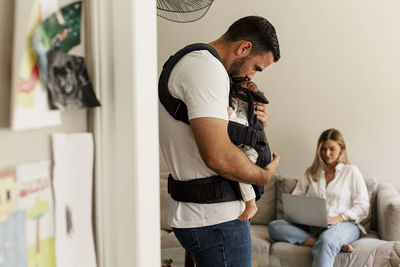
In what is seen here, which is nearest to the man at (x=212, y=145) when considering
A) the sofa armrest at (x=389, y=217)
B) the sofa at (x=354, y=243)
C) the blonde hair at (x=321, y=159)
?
the sofa at (x=354, y=243)

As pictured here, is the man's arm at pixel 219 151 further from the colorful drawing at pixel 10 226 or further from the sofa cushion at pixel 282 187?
the sofa cushion at pixel 282 187

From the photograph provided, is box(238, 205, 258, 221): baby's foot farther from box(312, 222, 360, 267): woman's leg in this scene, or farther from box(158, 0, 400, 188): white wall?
box(158, 0, 400, 188): white wall

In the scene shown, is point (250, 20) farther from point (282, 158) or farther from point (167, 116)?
point (282, 158)

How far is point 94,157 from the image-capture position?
60cm

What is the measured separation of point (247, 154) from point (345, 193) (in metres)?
2.15

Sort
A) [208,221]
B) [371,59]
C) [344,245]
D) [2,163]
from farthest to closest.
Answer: [371,59] < [344,245] < [208,221] < [2,163]

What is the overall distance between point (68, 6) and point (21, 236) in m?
0.26

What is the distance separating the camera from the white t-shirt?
1200 millimetres

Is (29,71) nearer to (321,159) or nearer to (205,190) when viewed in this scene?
(205,190)

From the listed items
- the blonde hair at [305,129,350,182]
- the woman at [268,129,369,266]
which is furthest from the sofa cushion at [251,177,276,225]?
the blonde hair at [305,129,350,182]

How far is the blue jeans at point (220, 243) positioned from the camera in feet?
4.35

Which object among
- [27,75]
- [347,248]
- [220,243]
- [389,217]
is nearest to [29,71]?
[27,75]

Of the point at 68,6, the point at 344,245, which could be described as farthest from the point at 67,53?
the point at 344,245

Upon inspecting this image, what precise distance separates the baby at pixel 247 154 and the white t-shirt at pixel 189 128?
0.03 metres
